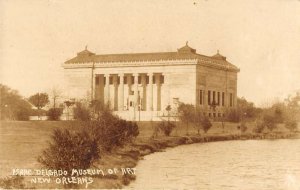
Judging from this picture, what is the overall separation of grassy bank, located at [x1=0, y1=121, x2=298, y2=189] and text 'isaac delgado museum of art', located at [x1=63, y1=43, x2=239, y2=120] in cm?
1343

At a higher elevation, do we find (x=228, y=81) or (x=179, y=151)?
(x=228, y=81)

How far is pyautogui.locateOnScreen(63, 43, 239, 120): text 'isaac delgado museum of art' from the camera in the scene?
45.1m

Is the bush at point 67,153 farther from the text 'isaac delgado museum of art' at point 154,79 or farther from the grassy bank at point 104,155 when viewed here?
the text 'isaac delgado museum of art' at point 154,79

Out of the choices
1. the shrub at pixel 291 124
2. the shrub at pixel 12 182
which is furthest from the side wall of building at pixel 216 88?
the shrub at pixel 12 182

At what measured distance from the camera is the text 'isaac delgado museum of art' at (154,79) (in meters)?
45.1

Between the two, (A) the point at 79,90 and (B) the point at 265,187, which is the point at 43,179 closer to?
(B) the point at 265,187

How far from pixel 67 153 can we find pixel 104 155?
14.6 feet

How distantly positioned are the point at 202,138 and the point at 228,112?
→ 13697 mm

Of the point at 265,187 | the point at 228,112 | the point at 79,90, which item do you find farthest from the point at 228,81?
the point at 265,187

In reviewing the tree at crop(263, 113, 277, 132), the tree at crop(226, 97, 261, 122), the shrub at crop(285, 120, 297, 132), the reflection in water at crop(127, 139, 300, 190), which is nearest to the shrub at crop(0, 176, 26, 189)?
the reflection in water at crop(127, 139, 300, 190)

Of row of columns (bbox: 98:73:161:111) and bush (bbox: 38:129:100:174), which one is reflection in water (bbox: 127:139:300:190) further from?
row of columns (bbox: 98:73:161:111)

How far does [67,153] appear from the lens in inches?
484

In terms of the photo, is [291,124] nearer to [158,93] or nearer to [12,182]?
[12,182]

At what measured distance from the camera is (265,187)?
13562 millimetres
